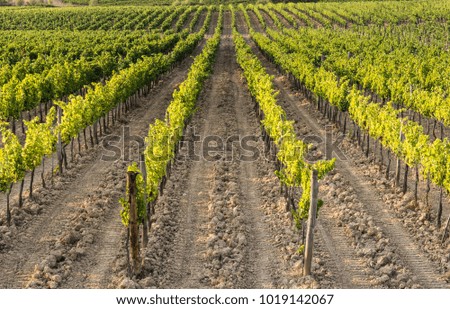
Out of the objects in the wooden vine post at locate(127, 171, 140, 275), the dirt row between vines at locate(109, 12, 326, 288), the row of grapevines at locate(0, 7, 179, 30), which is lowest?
the dirt row between vines at locate(109, 12, 326, 288)

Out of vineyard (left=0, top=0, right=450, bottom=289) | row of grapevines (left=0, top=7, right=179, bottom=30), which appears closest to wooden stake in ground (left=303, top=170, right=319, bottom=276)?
vineyard (left=0, top=0, right=450, bottom=289)

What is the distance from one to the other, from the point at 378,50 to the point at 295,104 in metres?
23.0

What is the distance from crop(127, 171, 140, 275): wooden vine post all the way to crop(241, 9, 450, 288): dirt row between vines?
6981mm

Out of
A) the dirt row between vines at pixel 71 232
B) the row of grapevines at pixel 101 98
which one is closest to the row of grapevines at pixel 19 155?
the dirt row between vines at pixel 71 232

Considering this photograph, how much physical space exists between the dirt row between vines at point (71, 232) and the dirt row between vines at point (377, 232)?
28.2 ft

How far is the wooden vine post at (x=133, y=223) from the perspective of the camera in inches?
601

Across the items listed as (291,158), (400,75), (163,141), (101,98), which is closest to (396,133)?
(291,158)

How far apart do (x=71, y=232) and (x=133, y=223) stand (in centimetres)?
426

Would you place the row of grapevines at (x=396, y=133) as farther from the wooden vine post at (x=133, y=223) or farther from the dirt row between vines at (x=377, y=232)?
the wooden vine post at (x=133, y=223)

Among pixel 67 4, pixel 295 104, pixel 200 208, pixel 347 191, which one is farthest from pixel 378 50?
pixel 67 4

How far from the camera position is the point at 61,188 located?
77.7 ft

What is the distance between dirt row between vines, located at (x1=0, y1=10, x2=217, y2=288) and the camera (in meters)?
16.3

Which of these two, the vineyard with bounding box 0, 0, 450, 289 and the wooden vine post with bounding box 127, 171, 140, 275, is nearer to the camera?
the wooden vine post with bounding box 127, 171, 140, 275

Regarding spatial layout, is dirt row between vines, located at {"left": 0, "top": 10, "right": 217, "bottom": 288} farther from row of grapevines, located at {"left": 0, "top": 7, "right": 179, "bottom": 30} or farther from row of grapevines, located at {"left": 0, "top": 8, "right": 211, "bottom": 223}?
row of grapevines, located at {"left": 0, "top": 7, "right": 179, "bottom": 30}
